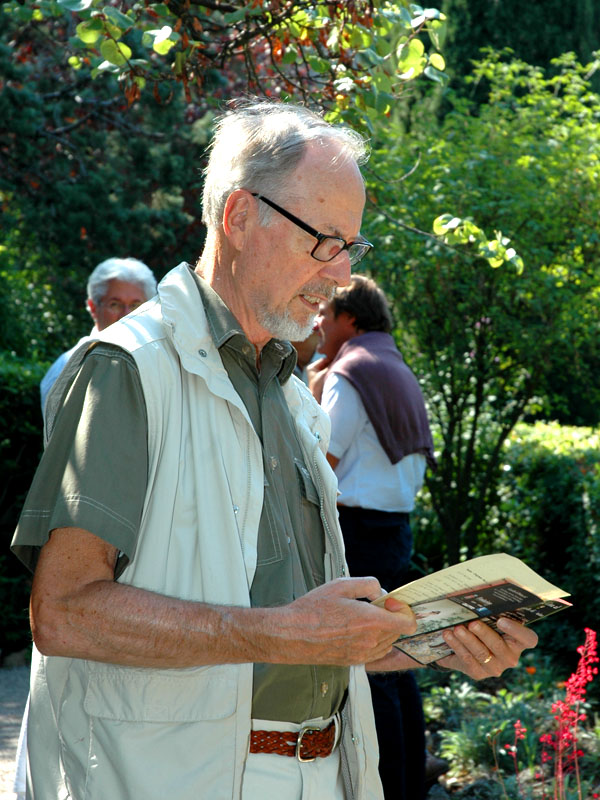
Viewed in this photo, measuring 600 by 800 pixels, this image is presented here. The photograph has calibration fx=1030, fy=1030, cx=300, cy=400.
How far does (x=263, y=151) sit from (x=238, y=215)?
145mm

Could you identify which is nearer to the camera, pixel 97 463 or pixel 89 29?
pixel 97 463

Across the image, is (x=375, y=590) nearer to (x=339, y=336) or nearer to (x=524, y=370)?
(x=339, y=336)

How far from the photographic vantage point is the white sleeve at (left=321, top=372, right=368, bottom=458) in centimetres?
480

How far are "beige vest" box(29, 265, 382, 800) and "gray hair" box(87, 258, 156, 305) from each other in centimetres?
315

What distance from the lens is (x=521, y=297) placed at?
7.16 metres

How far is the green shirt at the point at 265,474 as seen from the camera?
1.77m

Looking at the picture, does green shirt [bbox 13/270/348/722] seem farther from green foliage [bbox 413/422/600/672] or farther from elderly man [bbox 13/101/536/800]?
green foliage [bbox 413/422/600/672]

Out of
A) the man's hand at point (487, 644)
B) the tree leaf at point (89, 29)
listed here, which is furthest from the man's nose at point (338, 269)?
the tree leaf at point (89, 29)

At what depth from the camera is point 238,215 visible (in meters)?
2.21

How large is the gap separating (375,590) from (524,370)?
5.95m

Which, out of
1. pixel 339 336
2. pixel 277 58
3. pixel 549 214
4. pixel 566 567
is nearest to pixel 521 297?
pixel 549 214

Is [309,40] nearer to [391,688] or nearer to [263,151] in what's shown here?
[263,151]

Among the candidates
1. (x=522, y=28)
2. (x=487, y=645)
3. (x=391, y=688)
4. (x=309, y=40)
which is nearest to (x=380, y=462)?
(x=391, y=688)

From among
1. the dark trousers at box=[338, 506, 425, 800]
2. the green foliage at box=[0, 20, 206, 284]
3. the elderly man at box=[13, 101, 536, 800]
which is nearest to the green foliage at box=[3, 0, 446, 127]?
the elderly man at box=[13, 101, 536, 800]
